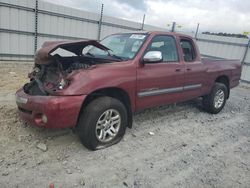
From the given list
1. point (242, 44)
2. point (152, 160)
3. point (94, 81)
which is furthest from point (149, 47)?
point (242, 44)

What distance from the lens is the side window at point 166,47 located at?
4070mm

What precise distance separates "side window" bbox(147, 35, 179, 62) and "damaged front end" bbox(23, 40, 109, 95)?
993 mm

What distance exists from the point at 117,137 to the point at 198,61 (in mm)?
2671

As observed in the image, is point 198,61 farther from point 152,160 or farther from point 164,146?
point 152,160

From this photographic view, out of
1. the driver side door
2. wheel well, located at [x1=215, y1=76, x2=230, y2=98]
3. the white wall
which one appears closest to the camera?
the driver side door

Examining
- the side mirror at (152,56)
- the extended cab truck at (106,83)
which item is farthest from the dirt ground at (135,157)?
the side mirror at (152,56)

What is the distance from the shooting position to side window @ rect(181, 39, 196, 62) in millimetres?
4777

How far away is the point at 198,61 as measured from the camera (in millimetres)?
5008

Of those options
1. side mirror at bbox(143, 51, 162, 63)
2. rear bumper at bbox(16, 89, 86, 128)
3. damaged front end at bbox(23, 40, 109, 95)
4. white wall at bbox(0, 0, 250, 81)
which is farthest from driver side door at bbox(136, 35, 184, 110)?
white wall at bbox(0, 0, 250, 81)

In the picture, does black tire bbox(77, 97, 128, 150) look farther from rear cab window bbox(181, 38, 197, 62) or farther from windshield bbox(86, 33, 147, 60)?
rear cab window bbox(181, 38, 197, 62)

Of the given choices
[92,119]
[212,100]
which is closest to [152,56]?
[92,119]

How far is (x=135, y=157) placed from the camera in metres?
3.29

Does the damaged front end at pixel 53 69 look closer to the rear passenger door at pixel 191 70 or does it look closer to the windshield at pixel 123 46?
the windshield at pixel 123 46

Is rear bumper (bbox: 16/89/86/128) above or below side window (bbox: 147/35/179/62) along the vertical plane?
below
